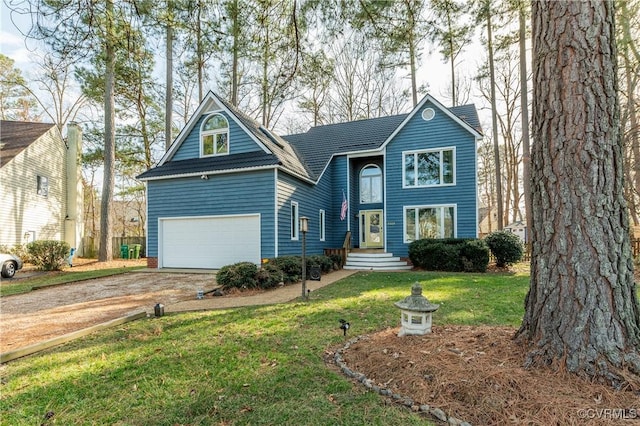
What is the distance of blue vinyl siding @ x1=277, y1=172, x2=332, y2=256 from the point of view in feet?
37.0

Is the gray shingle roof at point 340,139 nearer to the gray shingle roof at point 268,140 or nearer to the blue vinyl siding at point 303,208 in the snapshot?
the blue vinyl siding at point 303,208

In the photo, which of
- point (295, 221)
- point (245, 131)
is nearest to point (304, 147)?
point (245, 131)

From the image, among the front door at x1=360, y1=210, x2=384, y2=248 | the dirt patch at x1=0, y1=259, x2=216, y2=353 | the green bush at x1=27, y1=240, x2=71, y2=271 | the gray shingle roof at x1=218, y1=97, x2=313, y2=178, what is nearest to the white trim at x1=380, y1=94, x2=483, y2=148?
the front door at x1=360, y1=210, x2=384, y2=248

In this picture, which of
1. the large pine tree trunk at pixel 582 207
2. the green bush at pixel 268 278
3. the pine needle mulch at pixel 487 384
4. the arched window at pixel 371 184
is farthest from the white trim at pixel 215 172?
the large pine tree trunk at pixel 582 207

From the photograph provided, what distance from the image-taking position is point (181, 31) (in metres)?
5.27

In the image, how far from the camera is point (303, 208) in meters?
12.8

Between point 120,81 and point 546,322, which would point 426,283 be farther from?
point 120,81

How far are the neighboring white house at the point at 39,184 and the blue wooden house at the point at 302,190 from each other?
900 cm

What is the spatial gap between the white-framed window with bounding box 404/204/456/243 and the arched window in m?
2.00

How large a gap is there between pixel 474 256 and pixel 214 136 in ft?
35.1

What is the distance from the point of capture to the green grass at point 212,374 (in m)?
2.48

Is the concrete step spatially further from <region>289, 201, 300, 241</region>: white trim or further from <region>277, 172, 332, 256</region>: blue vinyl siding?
<region>289, 201, 300, 241</region>: white trim

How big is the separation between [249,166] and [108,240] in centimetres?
967

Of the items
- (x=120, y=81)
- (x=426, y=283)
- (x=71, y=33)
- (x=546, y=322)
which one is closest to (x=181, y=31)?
(x=71, y=33)
